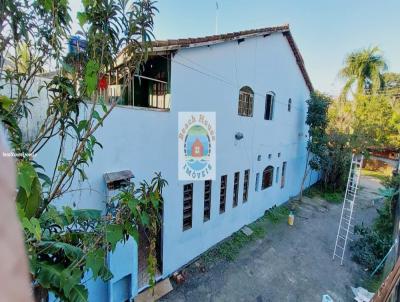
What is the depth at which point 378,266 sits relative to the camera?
24.7ft

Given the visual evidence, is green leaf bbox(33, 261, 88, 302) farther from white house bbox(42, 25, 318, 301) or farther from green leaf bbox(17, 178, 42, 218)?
white house bbox(42, 25, 318, 301)

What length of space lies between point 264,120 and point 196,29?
5351 mm

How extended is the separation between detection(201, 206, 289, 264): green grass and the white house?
277 mm

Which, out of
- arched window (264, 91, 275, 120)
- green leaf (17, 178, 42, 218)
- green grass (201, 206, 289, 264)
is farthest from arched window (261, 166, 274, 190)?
green leaf (17, 178, 42, 218)

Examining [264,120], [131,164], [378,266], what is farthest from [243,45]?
[378,266]

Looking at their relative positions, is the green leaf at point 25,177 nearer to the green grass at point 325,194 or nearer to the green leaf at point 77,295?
the green leaf at point 77,295

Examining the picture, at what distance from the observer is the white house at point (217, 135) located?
17.1ft

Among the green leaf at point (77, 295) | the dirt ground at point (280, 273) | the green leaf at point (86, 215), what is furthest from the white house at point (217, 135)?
the green leaf at point (77, 295)

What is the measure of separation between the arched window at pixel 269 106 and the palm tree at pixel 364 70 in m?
12.4

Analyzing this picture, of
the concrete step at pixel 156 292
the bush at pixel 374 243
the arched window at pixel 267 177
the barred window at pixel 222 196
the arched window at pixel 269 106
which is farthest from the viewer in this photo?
the arched window at pixel 267 177

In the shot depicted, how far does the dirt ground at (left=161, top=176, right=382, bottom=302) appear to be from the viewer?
253 inches

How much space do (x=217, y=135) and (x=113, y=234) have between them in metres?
5.83

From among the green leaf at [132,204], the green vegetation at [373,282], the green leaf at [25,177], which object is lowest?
the green vegetation at [373,282]

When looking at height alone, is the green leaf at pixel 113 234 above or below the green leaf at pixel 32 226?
below
